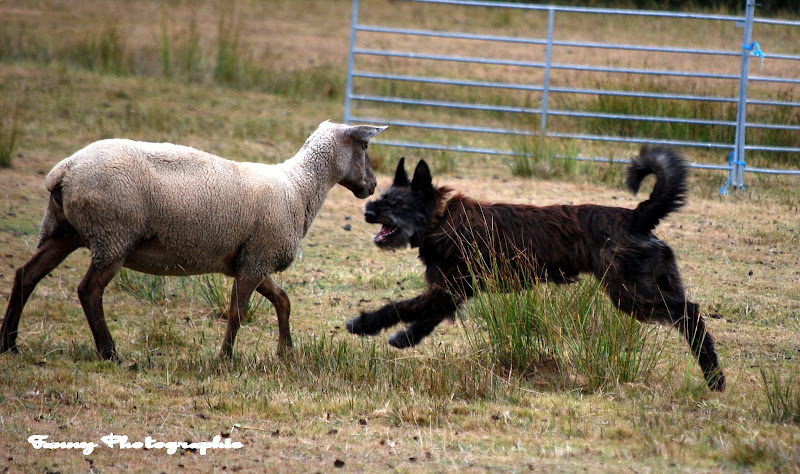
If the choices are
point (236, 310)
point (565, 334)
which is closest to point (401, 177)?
point (236, 310)

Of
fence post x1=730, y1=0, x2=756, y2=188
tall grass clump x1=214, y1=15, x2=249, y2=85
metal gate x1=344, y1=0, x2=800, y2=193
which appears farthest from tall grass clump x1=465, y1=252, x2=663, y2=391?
tall grass clump x1=214, y1=15, x2=249, y2=85

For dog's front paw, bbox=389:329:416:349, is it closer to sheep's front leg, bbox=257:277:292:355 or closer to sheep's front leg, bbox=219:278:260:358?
sheep's front leg, bbox=257:277:292:355

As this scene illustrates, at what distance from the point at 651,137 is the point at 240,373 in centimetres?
954

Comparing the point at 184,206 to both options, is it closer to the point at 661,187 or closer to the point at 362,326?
the point at 362,326

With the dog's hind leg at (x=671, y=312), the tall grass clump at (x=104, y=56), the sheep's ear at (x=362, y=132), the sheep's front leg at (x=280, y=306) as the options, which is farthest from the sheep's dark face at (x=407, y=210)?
the tall grass clump at (x=104, y=56)

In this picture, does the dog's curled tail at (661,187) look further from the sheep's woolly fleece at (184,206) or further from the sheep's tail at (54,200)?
the sheep's tail at (54,200)

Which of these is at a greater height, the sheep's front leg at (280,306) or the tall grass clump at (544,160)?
the tall grass clump at (544,160)

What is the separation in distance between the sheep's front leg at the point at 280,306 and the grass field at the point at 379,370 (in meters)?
0.18

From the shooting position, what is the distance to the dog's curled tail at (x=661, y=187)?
20.4 feet

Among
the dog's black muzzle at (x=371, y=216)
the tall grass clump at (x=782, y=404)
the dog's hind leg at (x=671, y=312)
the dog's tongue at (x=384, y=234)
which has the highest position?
the dog's black muzzle at (x=371, y=216)

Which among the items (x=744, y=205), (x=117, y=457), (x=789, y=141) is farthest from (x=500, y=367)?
(x=789, y=141)

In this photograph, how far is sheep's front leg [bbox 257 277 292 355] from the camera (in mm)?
6566

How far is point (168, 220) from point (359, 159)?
1.70 m

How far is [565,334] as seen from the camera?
593 cm
